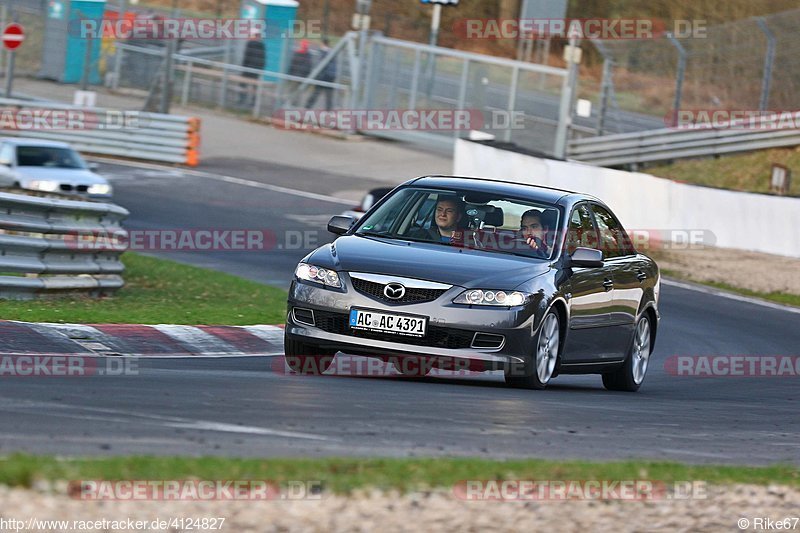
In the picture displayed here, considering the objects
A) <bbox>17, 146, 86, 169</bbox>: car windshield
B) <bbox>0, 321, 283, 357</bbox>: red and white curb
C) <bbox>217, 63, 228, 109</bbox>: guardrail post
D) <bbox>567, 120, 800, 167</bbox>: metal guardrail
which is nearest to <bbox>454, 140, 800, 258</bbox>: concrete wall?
<bbox>567, 120, 800, 167</bbox>: metal guardrail

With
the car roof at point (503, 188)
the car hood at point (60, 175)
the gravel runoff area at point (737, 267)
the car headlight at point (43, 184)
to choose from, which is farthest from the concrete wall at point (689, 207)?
the car roof at point (503, 188)

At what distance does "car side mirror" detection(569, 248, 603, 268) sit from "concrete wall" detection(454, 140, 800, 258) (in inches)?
546

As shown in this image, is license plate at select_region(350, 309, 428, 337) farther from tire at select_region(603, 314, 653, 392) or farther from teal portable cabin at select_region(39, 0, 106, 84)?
teal portable cabin at select_region(39, 0, 106, 84)

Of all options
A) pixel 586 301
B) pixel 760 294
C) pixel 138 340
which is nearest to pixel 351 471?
pixel 586 301

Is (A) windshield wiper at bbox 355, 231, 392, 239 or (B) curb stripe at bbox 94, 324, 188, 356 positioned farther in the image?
(B) curb stripe at bbox 94, 324, 188, 356

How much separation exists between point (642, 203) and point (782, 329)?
24.2ft

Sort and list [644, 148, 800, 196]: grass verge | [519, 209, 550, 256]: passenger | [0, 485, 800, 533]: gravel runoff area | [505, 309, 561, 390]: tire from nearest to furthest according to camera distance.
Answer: [0, 485, 800, 533]: gravel runoff area, [505, 309, 561, 390]: tire, [519, 209, 550, 256]: passenger, [644, 148, 800, 196]: grass verge

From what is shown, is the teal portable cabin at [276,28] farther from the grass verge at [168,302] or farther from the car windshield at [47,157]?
the grass verge at [168,302]

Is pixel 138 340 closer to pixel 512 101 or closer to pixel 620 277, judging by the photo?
pixel 620 277

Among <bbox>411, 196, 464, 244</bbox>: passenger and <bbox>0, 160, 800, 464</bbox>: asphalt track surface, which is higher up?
<bbox>411, 196, 464, 244</bbox>: passenger

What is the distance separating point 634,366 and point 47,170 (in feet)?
51.1

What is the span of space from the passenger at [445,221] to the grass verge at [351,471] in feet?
12.2

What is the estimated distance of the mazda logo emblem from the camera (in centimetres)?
954

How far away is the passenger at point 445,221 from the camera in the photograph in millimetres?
10506
